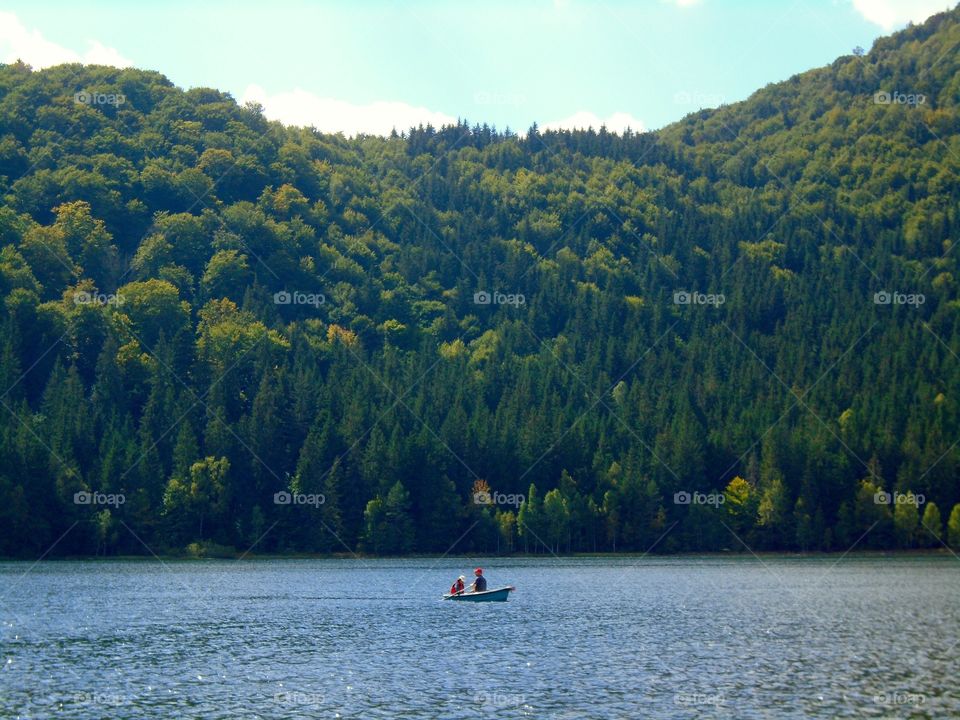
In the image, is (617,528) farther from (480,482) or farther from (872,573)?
(872,573)

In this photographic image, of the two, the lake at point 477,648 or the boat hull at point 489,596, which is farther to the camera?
the boat hull at point 489,596

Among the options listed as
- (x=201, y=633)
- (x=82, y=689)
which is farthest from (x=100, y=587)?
(x=82, y=689)

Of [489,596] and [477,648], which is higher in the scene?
[489,596]

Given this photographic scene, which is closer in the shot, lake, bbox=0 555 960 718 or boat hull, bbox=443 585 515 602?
lake, bbox=0 555 960 718

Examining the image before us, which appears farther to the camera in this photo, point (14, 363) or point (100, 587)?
point (14, 363)

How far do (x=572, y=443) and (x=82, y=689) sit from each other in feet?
415

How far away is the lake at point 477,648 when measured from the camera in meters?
50.5

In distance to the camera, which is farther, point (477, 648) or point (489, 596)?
point (489, 596)

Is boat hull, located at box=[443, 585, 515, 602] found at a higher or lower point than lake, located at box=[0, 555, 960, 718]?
higher

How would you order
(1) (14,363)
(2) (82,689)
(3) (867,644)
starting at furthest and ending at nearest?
(1) (14,363) < (3) (867,644) < (2) (82,689)

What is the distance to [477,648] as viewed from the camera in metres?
65.8

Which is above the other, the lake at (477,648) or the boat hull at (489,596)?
the boat hull at (489,596)

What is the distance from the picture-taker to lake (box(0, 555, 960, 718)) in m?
50.5

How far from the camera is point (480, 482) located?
559ft
